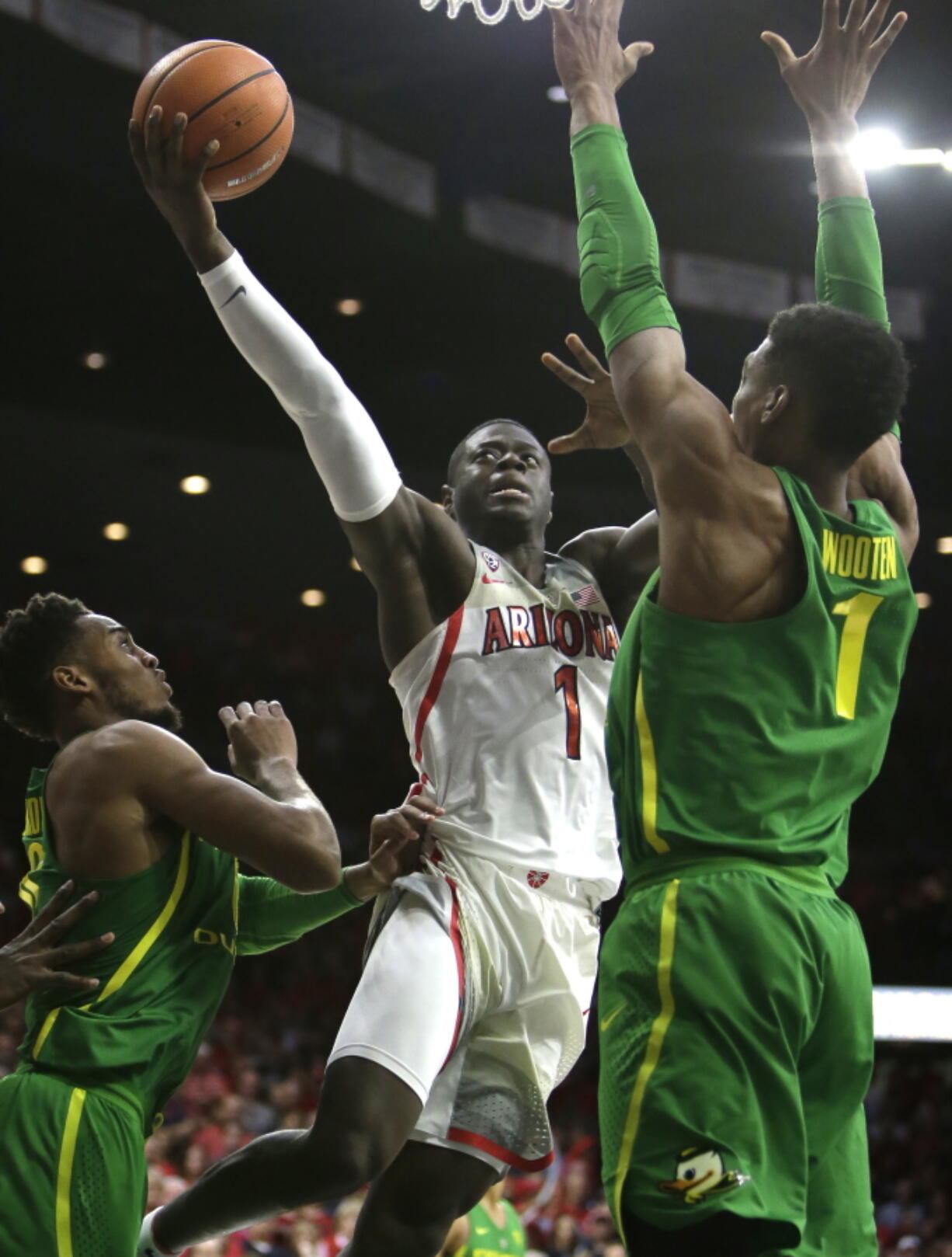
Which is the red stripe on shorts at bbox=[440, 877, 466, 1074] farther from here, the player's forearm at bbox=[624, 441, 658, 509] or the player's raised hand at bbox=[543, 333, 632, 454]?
the player's raised hand at bbox=[543, 333, 632, 454]

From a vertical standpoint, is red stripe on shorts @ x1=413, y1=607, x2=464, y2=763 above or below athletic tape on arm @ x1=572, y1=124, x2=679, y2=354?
below

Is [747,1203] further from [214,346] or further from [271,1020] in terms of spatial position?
[214,346]

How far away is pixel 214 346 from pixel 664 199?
454cm

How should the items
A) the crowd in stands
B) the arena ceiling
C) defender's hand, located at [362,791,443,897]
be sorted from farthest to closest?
the arena ceiling < the crowd in stands < defender's hand, located at [362,791,443,897]

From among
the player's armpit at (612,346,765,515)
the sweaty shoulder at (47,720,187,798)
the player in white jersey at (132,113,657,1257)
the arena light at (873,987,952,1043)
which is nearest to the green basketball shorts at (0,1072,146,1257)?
the player in white jersey at (132,113,657,1257)

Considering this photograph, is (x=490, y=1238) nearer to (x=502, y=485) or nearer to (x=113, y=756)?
(x=502, y=485)

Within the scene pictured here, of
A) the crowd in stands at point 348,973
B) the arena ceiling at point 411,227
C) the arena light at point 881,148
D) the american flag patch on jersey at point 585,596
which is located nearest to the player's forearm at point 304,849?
the american flag patch on jersey at point 585,596

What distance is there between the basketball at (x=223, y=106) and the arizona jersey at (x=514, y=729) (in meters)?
1.12

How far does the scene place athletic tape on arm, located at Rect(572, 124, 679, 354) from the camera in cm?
301

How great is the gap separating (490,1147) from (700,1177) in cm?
116

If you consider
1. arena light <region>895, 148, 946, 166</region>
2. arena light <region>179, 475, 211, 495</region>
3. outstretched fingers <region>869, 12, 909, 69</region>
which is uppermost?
arena light <region>895, 148, 946, 166</region>

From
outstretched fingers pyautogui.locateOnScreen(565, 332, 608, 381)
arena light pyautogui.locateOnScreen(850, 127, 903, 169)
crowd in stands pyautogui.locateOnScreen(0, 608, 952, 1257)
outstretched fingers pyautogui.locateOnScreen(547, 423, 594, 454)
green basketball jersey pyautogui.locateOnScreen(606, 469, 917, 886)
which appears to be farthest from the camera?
arena light pyautogui.locateOnScreen(850, 127, 903, 169)

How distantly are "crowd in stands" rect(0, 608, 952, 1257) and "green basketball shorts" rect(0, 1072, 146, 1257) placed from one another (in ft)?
16.8

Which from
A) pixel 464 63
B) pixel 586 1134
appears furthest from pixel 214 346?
pixel 586 1134
